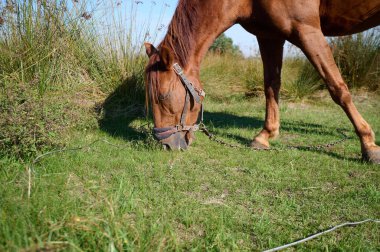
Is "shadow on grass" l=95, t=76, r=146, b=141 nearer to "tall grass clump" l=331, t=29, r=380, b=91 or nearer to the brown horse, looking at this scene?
the brown horse

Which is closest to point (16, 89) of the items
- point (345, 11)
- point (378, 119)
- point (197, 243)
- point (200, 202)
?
Result: point (200, 202)

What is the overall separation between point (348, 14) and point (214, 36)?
135cm

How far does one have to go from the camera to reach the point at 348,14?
3098mm

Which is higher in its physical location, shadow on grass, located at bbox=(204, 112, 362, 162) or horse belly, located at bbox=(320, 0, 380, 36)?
horse belly, located at bbox=(320, 0, 380, 36)

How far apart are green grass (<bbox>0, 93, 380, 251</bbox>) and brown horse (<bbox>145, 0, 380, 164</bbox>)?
1.00ft

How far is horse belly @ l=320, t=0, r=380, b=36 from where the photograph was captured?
3037 mm

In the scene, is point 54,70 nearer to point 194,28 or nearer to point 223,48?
point 194,28

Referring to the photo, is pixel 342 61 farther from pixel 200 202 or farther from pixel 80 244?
pixel 80 244

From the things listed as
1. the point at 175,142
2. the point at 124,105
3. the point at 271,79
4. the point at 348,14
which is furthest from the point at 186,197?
the point at 124,105

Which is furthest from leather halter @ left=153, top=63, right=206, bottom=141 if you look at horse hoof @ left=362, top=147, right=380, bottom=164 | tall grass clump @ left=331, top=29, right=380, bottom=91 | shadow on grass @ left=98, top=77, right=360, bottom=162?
tall grass clump @ left=331, top=29, right=380, bottom=91

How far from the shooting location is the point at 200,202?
78.2 inches

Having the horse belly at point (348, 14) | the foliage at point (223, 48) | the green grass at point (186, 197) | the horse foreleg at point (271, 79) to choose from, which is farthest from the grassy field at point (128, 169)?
the foliage at point (223, 48)

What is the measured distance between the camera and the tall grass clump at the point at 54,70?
247 centimetres

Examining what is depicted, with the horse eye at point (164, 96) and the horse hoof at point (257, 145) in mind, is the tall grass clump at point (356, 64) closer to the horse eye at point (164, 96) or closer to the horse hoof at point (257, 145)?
the horse hoof at point (257, 145)
